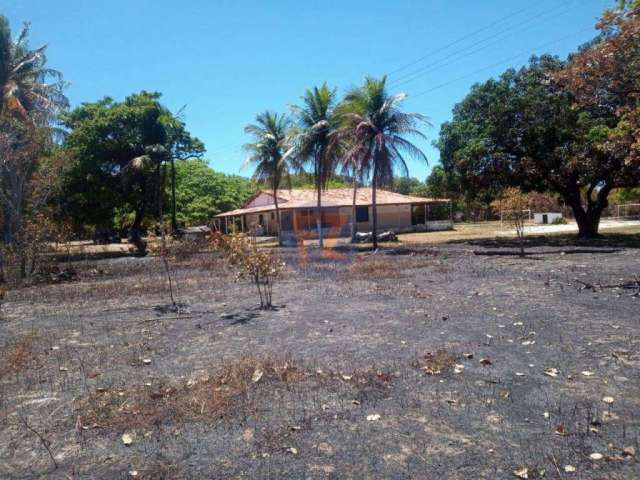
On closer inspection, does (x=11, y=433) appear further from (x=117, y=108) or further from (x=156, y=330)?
(x=117, y=108)

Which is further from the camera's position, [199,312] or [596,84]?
[596,84]

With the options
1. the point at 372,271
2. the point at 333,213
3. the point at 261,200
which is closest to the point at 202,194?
the point at 261,200

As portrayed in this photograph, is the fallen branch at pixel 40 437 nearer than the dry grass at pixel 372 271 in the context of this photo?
Yes

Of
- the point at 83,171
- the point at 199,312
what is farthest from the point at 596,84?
the point at 83,171

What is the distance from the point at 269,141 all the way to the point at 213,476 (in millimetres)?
29280

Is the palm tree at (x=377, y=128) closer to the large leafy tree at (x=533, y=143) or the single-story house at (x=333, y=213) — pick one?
the large leafy tree at (x=533, y=143)

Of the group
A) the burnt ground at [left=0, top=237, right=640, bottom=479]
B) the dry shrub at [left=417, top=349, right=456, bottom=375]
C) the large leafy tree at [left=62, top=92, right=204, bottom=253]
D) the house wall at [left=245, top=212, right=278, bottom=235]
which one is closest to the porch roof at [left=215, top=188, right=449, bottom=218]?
the house wall at [left=245, top=212, right=278, bottom=235]

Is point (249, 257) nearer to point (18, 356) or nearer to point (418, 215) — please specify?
point (18, 356)

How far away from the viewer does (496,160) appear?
78.9 feet

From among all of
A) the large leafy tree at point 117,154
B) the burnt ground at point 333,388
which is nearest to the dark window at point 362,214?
the large leafy tree at point 117,154

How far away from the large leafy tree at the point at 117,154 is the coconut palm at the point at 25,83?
7.94 ft

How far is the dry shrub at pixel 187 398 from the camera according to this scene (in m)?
4.36

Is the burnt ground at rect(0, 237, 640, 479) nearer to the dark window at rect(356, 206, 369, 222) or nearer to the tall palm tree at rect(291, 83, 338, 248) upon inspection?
the tall palm tree at rect(291, 83, 338, 248)

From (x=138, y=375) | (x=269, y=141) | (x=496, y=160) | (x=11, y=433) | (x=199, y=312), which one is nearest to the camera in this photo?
(x=11, y=433)
